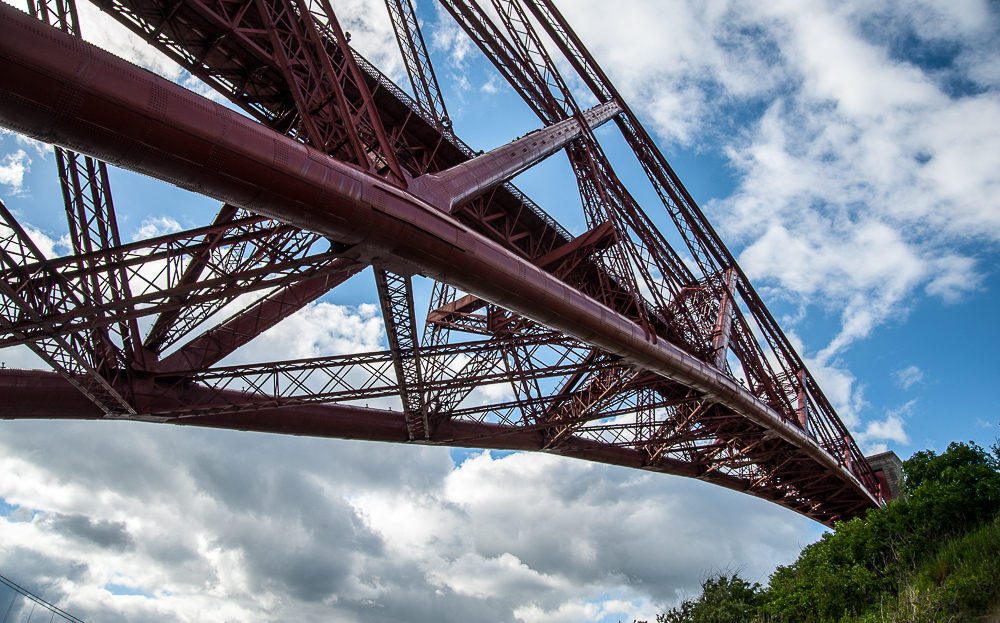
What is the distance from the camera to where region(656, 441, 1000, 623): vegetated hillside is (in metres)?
13.7

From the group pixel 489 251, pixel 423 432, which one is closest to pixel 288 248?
pixel 489 251

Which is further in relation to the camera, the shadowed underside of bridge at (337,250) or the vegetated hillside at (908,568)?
the vegetated hillside at (908,568)

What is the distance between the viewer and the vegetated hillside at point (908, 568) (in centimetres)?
1366

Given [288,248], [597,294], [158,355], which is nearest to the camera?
[288,248]

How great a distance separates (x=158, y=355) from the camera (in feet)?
48.6

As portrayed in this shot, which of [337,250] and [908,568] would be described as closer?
[337,250]

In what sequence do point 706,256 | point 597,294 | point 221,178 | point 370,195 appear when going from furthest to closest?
1. point 706,256
2. point 597,294
3. point 370,195
4. point 221,178

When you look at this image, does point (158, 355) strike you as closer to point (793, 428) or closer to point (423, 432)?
point (423, 432)

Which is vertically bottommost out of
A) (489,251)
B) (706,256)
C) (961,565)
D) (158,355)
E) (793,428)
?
(961,565)

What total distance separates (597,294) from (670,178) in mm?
9693

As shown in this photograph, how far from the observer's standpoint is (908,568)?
58.4 feet

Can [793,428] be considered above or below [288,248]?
above

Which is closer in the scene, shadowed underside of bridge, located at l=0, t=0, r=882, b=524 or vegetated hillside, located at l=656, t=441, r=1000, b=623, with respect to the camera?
shadowed underside of bridge, located at l=0, t=0, r=882, b=524

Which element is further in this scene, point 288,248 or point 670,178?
point 670,178
